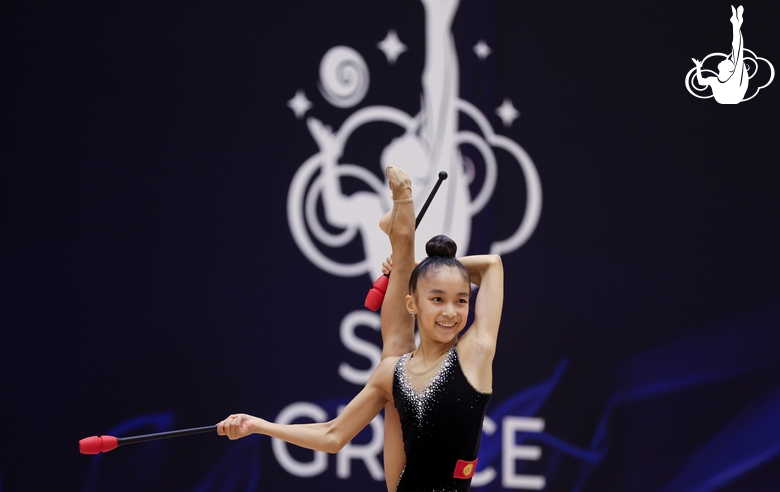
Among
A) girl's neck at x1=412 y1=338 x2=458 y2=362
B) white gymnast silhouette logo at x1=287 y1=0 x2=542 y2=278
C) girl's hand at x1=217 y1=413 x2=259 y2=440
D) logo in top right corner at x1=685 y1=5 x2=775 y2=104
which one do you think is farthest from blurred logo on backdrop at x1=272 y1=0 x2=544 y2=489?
girl's hand at x1=217 y1=413 x2=259 y2=440

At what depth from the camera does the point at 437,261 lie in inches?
91.3

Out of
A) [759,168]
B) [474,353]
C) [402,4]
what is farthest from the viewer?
[402,4]

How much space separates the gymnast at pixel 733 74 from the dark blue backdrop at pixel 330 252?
0.06 m

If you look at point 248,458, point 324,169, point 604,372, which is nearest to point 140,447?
point 248,458

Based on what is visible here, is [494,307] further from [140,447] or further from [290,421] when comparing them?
[140,447]

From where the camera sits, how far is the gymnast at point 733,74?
3598 millimetres

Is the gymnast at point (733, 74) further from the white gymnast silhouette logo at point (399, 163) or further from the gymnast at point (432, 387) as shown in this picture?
the gymnast at point (432, 387)

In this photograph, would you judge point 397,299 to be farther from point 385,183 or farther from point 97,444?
point 385,183

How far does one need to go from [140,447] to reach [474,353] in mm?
2319

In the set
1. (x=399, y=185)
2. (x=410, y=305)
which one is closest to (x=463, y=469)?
(x=410, y=305)

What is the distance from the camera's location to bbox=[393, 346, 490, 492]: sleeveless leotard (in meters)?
2.25

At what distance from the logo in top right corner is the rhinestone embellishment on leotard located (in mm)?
2048

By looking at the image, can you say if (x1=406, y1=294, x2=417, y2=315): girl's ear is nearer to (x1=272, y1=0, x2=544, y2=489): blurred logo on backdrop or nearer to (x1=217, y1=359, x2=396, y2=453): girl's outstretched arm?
(x1=217, y1=359, x2=396, y2=453): girl's outstretched arm

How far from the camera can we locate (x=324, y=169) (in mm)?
3895
